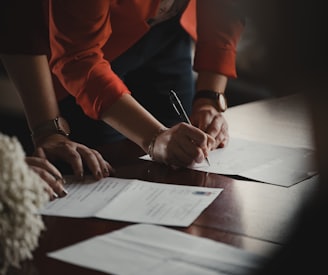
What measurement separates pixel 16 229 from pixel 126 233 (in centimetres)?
29

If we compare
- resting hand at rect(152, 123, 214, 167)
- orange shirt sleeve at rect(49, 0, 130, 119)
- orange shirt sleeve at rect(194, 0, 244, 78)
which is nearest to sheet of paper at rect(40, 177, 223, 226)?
resting hand at rect(152, 123, 214, 167)

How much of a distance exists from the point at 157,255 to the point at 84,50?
72 centimetres

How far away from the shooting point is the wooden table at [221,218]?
837 millimetres

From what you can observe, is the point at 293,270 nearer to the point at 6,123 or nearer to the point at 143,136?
the point at 143,136

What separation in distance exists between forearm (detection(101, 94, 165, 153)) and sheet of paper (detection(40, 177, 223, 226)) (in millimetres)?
182

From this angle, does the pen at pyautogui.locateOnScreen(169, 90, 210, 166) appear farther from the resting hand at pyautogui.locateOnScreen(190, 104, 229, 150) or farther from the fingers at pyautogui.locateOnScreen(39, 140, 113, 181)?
the fingers at pyautogui.locateOnScreen(39, 140, 113, 181)

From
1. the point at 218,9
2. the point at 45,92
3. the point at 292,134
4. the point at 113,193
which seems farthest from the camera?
the point at 218,9

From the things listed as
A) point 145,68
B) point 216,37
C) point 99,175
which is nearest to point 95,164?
point 99,175

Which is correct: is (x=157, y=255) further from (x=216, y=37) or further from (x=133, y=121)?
(x=216, y=37)

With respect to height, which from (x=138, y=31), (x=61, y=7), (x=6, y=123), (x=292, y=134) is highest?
(x=61, y=7)

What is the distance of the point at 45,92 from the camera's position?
144 cm

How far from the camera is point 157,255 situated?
80 cm

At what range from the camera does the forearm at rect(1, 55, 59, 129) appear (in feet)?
4.67

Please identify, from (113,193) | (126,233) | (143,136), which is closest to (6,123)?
(143,136)
